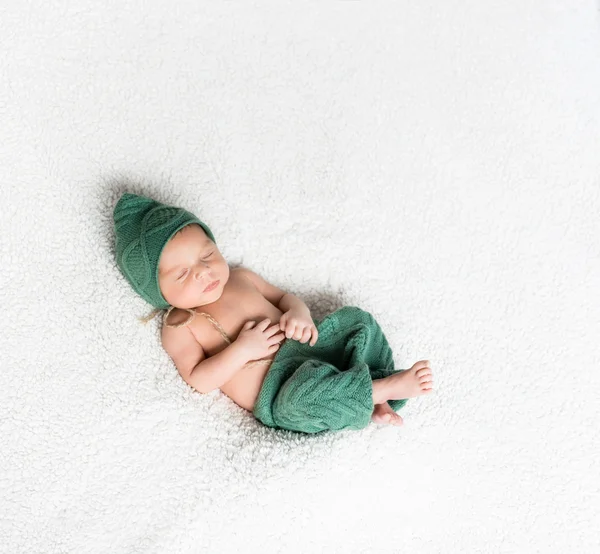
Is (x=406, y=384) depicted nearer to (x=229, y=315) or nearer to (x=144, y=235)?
(x=229, y=315)

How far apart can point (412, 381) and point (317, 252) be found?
1.35 feet

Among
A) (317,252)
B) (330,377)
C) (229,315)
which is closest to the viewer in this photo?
(330,377)

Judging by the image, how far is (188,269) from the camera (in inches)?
50.5

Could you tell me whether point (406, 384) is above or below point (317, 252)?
below

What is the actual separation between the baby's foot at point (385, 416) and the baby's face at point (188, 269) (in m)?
0.41

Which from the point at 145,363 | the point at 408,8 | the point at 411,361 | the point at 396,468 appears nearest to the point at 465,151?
the point at 408,8

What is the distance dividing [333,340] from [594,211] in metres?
0.78

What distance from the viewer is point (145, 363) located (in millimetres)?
1350

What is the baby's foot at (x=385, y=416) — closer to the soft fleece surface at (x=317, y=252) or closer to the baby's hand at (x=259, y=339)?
the soft fleece surface at (x=317, y=252)

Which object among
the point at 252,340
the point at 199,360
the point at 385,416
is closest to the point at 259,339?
the point at 252,340

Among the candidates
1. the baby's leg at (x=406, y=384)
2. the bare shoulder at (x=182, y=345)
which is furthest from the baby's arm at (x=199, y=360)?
the baby's leg at (x=406, y=384)

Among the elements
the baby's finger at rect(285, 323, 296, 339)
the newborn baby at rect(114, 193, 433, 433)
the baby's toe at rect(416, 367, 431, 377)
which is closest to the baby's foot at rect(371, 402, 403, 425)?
the newborn baby at rect(114, 193, 433, 433)

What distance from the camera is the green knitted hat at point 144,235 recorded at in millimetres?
1268

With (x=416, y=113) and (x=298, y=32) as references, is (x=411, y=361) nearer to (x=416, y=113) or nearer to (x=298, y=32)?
(x=416, y=113)
